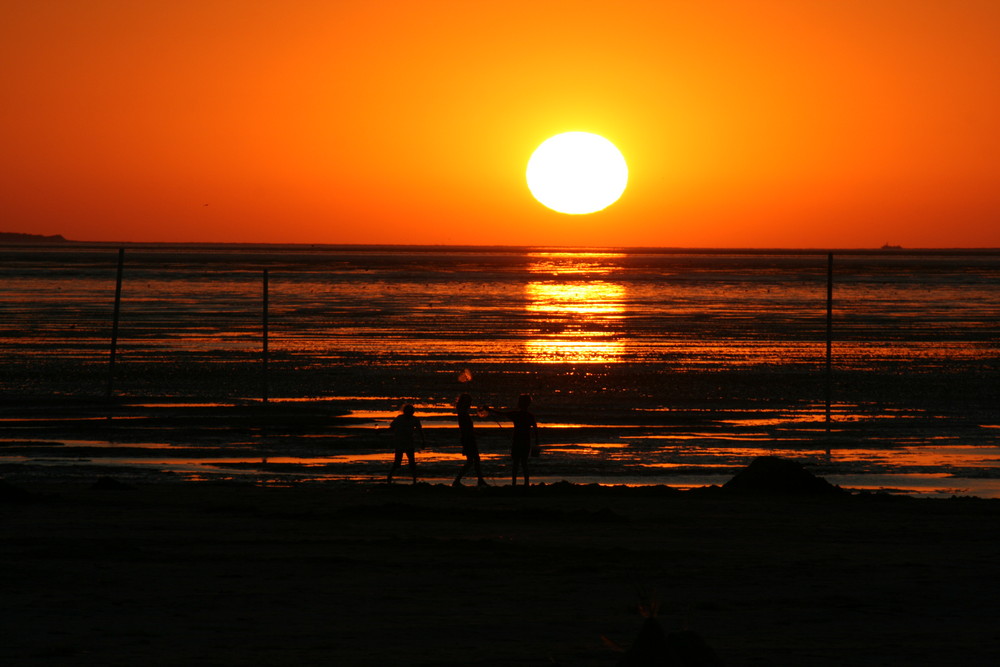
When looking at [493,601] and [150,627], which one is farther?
[493,601]

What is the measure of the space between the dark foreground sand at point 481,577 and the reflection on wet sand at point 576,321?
19.4 meters

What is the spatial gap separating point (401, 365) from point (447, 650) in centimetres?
2367

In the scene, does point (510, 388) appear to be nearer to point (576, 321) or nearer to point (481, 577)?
point (481, 577)

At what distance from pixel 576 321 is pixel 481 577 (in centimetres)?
3874

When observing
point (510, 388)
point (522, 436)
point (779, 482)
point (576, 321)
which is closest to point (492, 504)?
point (522, 436)

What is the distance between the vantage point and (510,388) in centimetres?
2748

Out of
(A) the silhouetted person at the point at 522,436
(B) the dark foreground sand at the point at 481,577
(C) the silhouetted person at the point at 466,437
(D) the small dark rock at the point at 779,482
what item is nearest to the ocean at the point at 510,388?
(C) the silhouetted person at the point at 466,437

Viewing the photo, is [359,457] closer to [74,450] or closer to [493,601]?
[74,450]

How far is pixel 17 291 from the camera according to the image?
220ft

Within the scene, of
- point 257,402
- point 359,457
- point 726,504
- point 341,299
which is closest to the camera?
point 726,504

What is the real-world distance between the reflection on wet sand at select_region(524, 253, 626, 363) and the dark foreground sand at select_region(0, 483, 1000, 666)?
1941 cm

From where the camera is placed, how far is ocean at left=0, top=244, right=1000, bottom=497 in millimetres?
18812

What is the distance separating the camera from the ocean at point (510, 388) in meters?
18.8

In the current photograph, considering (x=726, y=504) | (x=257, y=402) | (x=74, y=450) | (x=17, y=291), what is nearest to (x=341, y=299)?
(x=17, y=291)
